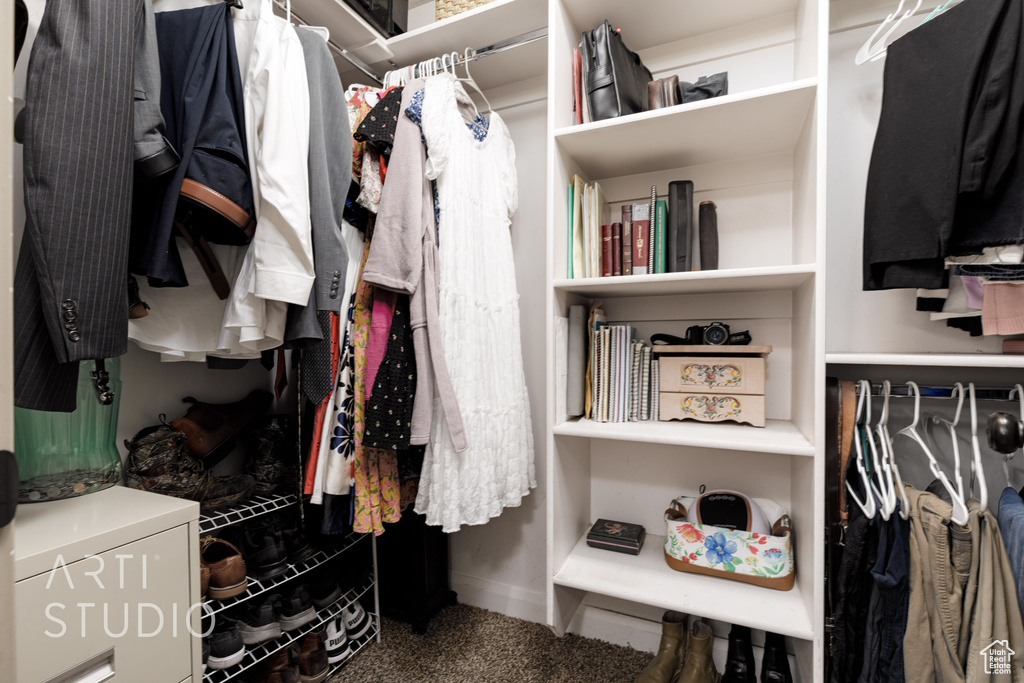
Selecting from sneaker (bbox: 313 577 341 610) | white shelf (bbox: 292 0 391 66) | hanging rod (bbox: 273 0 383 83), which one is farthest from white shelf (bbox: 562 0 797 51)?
sneaker (bbox: 313 577 341 610)

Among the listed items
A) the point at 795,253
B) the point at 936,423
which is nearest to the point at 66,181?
the point at 795,253

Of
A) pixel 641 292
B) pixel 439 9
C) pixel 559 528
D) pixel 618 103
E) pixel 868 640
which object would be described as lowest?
pixel 868 640

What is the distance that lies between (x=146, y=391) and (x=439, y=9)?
1446 millimetres

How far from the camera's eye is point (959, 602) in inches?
36.0

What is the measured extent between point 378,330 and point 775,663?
1341mm

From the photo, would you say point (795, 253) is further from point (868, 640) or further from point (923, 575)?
point (868, 640)

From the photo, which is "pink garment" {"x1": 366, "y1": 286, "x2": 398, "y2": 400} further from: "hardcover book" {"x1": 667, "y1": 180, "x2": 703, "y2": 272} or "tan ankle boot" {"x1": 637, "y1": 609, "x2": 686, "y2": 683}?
"tan ankle boot" {"x1": 637, "y1": 609, "x2": 686, "y2": 683}

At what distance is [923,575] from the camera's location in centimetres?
95

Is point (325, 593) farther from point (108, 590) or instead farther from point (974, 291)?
point (974, 291)

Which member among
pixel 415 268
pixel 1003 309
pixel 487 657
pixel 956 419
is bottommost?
pixel 487 657

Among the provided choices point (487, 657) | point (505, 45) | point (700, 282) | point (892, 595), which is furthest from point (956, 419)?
point (505, 45)

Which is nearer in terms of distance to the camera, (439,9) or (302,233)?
(302,233)

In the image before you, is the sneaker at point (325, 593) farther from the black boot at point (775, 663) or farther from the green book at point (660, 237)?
the green book at point (660, 237)

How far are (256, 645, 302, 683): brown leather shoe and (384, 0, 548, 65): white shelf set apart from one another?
1.86m
